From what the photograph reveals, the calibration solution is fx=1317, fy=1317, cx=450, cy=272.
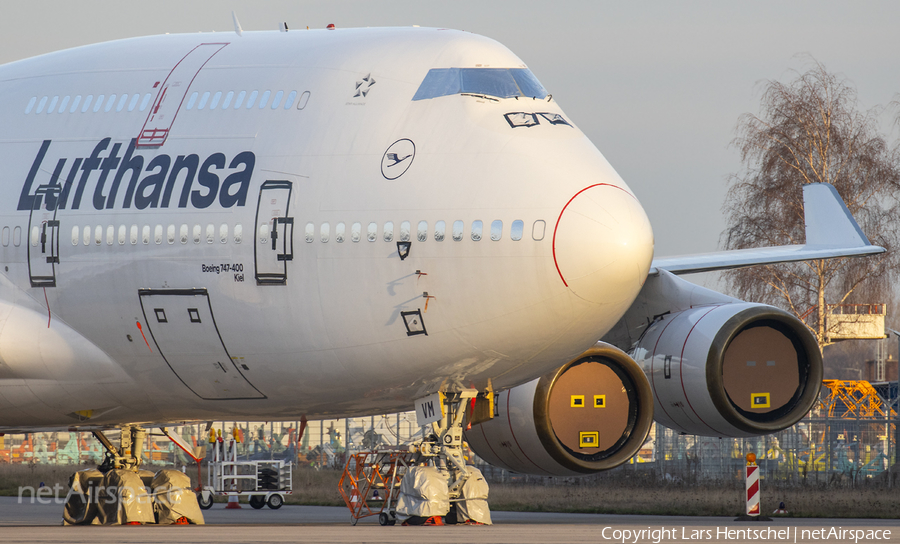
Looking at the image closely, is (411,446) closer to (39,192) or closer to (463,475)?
(463,475)

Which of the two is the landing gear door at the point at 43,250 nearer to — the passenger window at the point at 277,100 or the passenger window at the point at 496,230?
the passenger window at the point at 277,100

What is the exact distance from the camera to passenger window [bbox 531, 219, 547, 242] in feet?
37.9

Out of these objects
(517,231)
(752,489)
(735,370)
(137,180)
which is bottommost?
(752,489)

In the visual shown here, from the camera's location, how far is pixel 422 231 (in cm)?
1188

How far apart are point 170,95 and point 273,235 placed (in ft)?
7.38

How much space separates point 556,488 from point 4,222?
15033mm

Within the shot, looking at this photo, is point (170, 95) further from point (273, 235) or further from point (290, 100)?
point (273, 235)

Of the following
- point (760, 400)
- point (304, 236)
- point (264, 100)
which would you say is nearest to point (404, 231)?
point (304, 236)

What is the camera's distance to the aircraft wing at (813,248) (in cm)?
1797

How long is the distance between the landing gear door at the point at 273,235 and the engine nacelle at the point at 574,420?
12.8 feet

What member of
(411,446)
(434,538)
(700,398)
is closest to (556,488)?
(700,398)

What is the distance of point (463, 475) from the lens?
12.3m

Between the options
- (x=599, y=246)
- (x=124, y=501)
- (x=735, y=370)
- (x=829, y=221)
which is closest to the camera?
(x=599, y=246)

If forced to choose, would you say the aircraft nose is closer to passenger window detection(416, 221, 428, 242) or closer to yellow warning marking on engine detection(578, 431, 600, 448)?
passenger window detection(416, 221, 428, 242)
